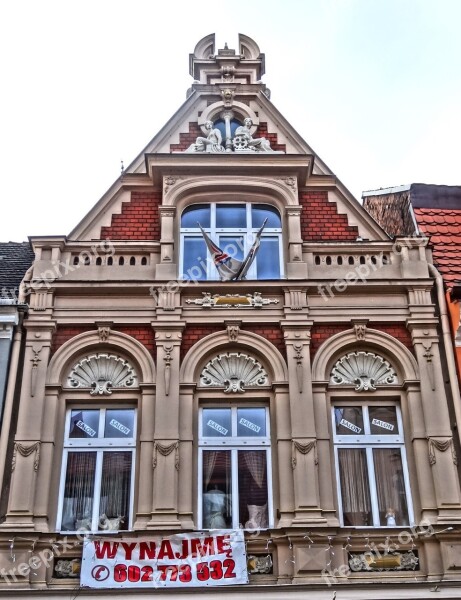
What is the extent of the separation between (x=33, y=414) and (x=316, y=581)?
17.8 feet

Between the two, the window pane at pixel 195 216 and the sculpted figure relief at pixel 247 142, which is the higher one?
the sculpted figure relief at pixel 247 142

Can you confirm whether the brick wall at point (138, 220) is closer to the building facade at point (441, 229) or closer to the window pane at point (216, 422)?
the window pane at point (216, 422)

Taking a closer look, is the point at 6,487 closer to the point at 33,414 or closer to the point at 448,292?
the point at 33,414

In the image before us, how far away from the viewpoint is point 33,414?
1415cm

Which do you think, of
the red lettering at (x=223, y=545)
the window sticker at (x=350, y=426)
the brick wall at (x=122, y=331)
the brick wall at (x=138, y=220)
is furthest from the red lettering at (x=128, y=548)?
the brick wall at (x=138, y=220)

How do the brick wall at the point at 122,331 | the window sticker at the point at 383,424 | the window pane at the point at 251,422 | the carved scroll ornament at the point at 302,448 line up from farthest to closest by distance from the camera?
the brick wall at the point at 122,331 → the window sticker at the point at 383,424 → the window pane at the point at 251,422 → the carved scroll ornament at the point at 302,448

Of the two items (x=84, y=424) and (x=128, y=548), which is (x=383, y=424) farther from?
(x=84, y=424)

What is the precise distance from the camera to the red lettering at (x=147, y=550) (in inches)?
510

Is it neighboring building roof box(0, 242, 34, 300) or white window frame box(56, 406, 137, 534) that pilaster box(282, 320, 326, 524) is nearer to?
white window frame box(56, 406, 137, 534)

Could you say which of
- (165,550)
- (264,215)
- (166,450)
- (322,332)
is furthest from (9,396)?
(264,215)

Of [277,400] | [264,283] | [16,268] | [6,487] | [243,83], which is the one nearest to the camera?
[6,487]

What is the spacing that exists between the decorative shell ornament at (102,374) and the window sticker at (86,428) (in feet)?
1.79

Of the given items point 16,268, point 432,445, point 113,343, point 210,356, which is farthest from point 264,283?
point 16,268

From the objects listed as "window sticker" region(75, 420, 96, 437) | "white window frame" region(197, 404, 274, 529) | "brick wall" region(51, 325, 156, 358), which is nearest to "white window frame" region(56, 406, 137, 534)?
"window sticker" region(75, 420, 96, 437)
